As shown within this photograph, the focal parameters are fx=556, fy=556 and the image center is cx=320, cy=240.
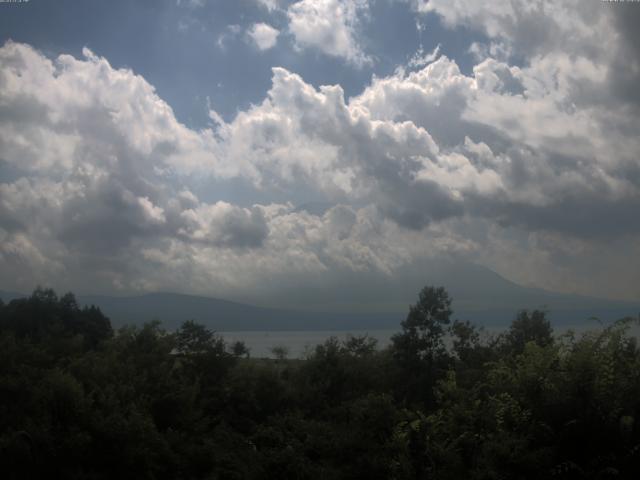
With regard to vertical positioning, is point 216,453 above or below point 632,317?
below

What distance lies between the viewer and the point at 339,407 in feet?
103

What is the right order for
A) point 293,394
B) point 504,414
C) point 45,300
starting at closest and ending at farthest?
point 504,414, point 293,394, point 45,300

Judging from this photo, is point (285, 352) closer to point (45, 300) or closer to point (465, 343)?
point (45, 300)

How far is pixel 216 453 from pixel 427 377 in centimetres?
1675

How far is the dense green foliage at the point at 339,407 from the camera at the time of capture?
49.8ft

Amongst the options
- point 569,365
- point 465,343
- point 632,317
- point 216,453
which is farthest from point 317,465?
point 465,343

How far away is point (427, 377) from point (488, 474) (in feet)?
75.6

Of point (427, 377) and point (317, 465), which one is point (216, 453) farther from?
point (427, 377)

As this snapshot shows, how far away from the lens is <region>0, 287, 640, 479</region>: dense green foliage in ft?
49.8

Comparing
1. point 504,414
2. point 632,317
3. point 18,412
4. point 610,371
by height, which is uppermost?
point 632,317

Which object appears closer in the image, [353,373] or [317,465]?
[317,465]

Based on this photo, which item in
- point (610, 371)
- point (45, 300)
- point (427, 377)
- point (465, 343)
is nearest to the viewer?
point (610, 371)

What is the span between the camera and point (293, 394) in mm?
35531

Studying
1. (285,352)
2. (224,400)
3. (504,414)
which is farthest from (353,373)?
(285,352)
